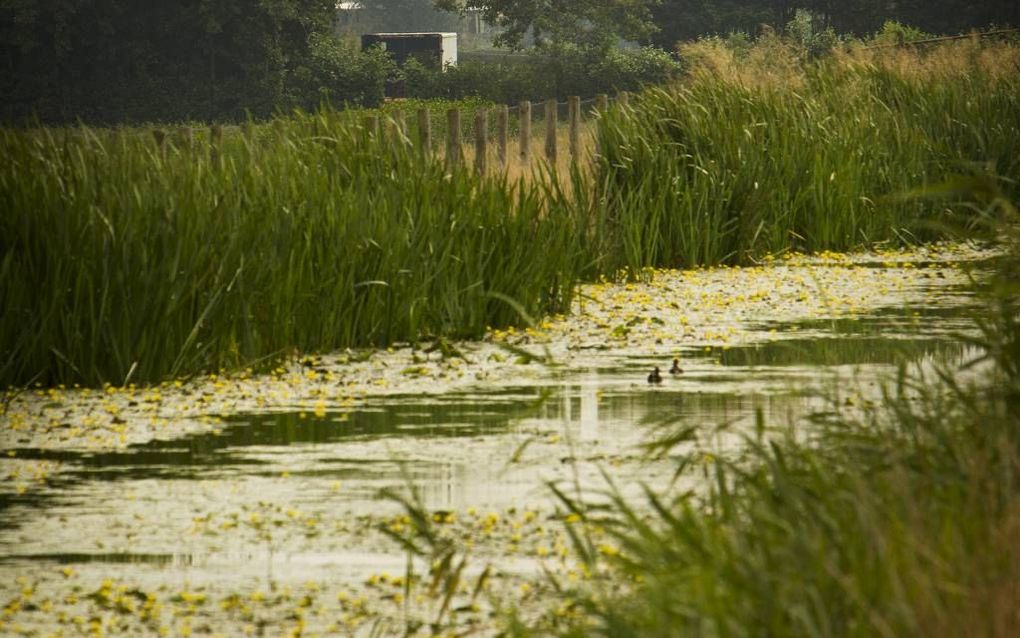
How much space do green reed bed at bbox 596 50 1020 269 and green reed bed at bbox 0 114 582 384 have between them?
2309 mm

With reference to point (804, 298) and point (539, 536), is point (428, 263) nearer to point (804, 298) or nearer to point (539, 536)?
point (804, 298)

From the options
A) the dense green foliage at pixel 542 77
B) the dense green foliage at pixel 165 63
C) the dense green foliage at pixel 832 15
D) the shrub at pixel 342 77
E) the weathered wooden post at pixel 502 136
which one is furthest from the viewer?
the dense green foliage at pixel 832 15

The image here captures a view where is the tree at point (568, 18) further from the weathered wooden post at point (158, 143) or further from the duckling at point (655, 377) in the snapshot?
the duckling at point (655, 377)

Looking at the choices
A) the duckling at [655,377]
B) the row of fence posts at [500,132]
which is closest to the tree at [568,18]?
the row of fence posts at [500,132]

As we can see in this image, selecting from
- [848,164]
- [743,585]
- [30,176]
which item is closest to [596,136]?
[848,164]

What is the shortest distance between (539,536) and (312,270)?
4.14 meters

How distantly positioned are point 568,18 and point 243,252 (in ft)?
163

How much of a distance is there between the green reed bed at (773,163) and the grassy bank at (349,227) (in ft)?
0.09

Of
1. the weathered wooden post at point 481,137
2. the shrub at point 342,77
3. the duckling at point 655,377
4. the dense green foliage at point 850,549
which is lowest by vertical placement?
the shrub at point 342,77

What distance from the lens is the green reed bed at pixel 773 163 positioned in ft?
44.7

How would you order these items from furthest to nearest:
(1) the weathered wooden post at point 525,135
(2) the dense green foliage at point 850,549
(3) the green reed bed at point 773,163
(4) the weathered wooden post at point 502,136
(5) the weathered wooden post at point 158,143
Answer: (1) the weathered wooden post at point 525,135
(4) the weathered wooden post at point 502,136
(3) the green reed bed at point 773,163
(5) the weathered wooden post at point 158,143
(2) the dense green foliage at point 850,549

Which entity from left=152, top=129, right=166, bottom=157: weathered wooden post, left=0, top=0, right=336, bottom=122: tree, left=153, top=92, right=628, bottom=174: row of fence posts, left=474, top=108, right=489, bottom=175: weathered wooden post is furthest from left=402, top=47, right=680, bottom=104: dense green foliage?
left=152, top=129, right=166, bottom=157: weathered wooden post

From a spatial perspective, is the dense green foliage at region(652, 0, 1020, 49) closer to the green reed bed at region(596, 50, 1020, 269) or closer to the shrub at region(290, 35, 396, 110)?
the shrub at region(290, 35, 396, 110)

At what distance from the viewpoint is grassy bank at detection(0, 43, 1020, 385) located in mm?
8812
